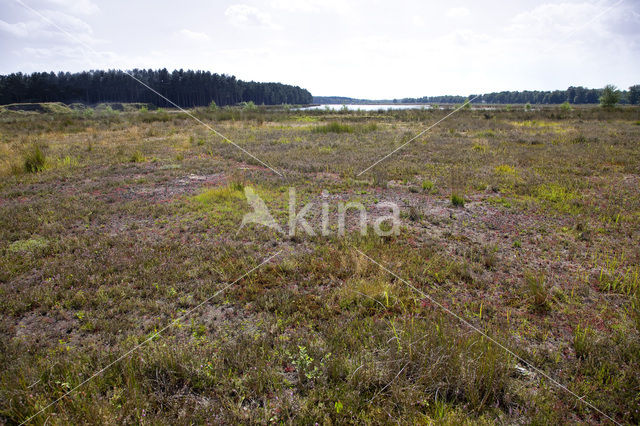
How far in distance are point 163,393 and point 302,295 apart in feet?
7.92

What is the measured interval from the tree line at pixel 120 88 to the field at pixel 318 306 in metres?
86.5

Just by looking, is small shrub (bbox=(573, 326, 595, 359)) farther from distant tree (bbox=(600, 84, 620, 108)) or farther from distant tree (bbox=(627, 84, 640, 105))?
distant tree (bbox=(627, 84, 640, 105))

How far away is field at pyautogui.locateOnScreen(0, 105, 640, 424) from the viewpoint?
3131 millimetres

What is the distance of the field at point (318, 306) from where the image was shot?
10.3 ft

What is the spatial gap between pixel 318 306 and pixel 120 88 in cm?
11124

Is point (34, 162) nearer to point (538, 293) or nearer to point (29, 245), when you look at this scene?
point (29, 245)

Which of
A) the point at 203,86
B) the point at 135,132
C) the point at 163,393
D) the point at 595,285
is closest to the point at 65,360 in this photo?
the point at 163,393

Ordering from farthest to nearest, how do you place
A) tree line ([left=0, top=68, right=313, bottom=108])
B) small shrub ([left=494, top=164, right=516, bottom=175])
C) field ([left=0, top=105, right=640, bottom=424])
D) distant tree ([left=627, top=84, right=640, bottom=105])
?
tree line ([left=0, top=68, right=313, bottom=108]) < distant tree ([left=627, top=84, right=640, bottom=105]) < small shrub ([left=494, top=164, right=516, bottom=175]) < field ([left=0, top=105, right=640, bottom=424])

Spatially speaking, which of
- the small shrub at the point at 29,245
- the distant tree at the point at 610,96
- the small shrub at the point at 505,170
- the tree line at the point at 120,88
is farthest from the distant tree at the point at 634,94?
the tree line at the point at 120,88

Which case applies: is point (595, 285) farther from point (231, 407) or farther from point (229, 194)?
point (229, 194)

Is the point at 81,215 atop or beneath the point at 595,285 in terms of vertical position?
atop

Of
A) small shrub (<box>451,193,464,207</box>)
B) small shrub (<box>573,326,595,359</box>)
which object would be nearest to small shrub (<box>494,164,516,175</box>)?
small shrub (<box>451,193,464,207</box>)

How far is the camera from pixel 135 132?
2500 centimetres

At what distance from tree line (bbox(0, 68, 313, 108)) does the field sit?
86547 millimetres
